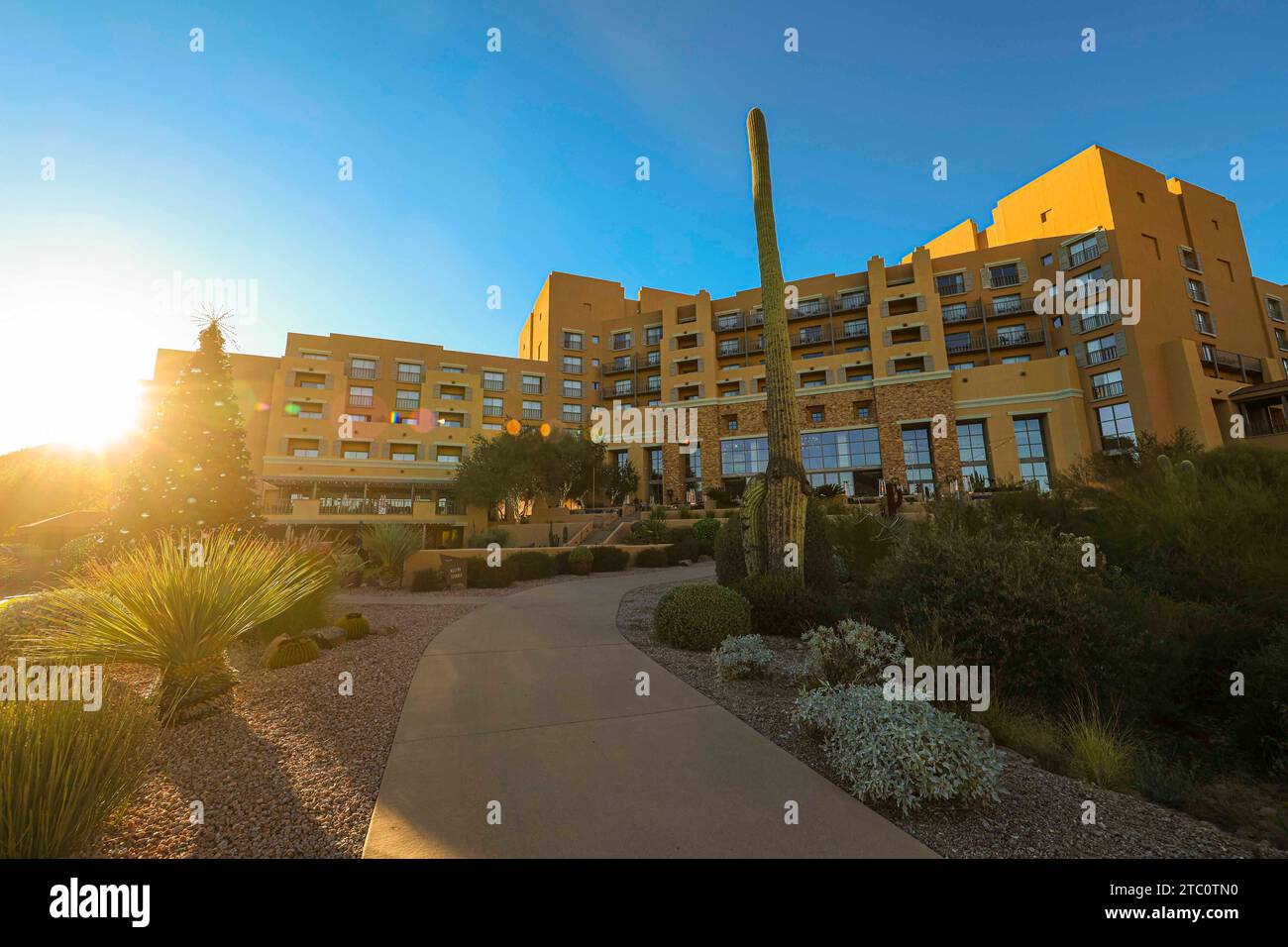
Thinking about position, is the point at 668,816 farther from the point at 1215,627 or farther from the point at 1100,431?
the point at 1100,431

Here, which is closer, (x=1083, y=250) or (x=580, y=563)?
(x=580, y=563)

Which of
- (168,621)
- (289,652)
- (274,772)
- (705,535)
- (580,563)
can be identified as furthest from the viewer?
(705,535)

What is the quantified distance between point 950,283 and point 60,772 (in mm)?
49781

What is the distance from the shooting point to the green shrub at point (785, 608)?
769cm

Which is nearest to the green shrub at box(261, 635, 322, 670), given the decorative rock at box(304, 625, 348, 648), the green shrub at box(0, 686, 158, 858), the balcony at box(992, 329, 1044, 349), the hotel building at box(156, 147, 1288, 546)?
the decorative rock at box(304, 625, 348, 648)

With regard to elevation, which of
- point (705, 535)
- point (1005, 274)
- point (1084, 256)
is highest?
point (1005, 274)

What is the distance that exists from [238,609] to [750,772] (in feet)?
15.9

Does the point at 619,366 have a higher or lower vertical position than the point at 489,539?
higher

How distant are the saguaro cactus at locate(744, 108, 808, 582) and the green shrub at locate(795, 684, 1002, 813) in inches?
193

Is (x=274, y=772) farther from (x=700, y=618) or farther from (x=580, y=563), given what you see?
(x=580, y=563)

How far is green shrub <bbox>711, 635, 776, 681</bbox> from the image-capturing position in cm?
546

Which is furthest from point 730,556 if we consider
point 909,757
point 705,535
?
point 705,535

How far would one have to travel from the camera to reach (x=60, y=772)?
2453 millimetres
